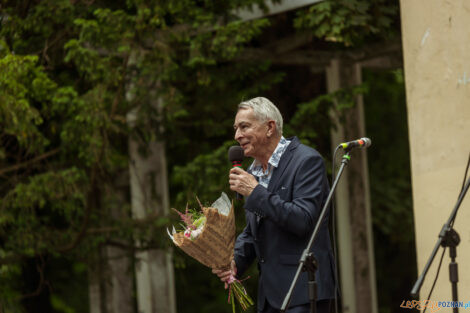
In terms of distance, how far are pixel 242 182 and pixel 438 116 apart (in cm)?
217

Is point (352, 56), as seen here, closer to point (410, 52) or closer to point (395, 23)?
point (395, 23)

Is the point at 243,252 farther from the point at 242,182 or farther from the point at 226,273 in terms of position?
the point at 242,182

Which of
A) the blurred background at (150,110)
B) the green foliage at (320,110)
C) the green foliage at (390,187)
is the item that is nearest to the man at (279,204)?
the blurred background at (150,110)

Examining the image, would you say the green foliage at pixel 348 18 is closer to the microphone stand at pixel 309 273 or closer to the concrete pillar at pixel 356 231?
the concrete pillar at pixel 356 231

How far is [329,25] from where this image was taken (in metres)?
6.58

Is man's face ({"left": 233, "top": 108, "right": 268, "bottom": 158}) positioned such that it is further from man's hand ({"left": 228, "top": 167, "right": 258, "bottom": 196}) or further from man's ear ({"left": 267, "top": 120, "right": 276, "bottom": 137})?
man's hand ({"left": 228, "top": 167, "right": 258, "bottom": 196})

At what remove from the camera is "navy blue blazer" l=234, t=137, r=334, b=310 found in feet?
11.2

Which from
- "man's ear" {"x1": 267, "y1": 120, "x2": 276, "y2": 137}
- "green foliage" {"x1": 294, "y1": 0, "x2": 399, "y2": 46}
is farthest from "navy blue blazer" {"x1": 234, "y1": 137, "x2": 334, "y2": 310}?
"green foliage" {"x1": 294, "y1": 0, "x2": 399, "y2": 46}

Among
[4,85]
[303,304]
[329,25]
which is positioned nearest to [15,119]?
[4,85]

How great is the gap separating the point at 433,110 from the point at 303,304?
2195mm

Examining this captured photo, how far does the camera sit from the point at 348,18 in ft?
21.4

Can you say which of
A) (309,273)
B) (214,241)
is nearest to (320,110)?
(214,241)

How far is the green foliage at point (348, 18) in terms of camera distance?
651cm

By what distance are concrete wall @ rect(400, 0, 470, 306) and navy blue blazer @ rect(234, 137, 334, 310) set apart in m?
1.72
